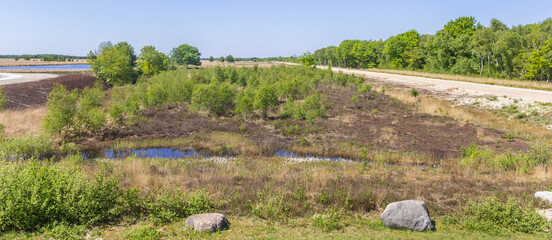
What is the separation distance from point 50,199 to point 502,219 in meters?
12.5

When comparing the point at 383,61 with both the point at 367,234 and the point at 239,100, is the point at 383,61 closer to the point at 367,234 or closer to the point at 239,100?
the point at 239,100

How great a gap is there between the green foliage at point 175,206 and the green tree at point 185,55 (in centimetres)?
11943

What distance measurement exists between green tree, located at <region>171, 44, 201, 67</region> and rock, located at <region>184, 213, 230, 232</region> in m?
121

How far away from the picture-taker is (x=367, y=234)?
27.4 feet

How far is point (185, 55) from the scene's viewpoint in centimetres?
12550

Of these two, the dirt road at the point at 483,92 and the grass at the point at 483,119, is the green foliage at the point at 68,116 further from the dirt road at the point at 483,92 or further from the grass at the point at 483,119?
the dirt road at the point at 483,92

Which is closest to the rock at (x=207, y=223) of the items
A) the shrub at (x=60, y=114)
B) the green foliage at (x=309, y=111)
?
the shrub at (x=60, y=114)

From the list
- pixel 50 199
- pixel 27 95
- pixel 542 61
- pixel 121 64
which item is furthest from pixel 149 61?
pixel 542 61

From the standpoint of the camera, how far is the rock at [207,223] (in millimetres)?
8219

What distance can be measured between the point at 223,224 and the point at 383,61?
104m

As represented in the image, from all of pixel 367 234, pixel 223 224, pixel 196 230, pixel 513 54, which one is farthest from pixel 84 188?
pixel 513 54

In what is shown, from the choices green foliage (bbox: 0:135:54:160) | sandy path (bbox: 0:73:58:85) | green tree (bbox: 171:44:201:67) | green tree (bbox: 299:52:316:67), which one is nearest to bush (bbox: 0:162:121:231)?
green foliage (bbox: 0:135:54:160)

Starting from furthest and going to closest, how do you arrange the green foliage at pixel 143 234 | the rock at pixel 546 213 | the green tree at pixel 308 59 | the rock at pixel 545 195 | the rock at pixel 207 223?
the green tree at pixel 308 59 → the rock at pixel 545 195 → the rock at pixel 546 213 → the rock at pixel 207 223 → the green foliage at pixel 143 234

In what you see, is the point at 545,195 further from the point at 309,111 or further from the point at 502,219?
the point at 309,111
